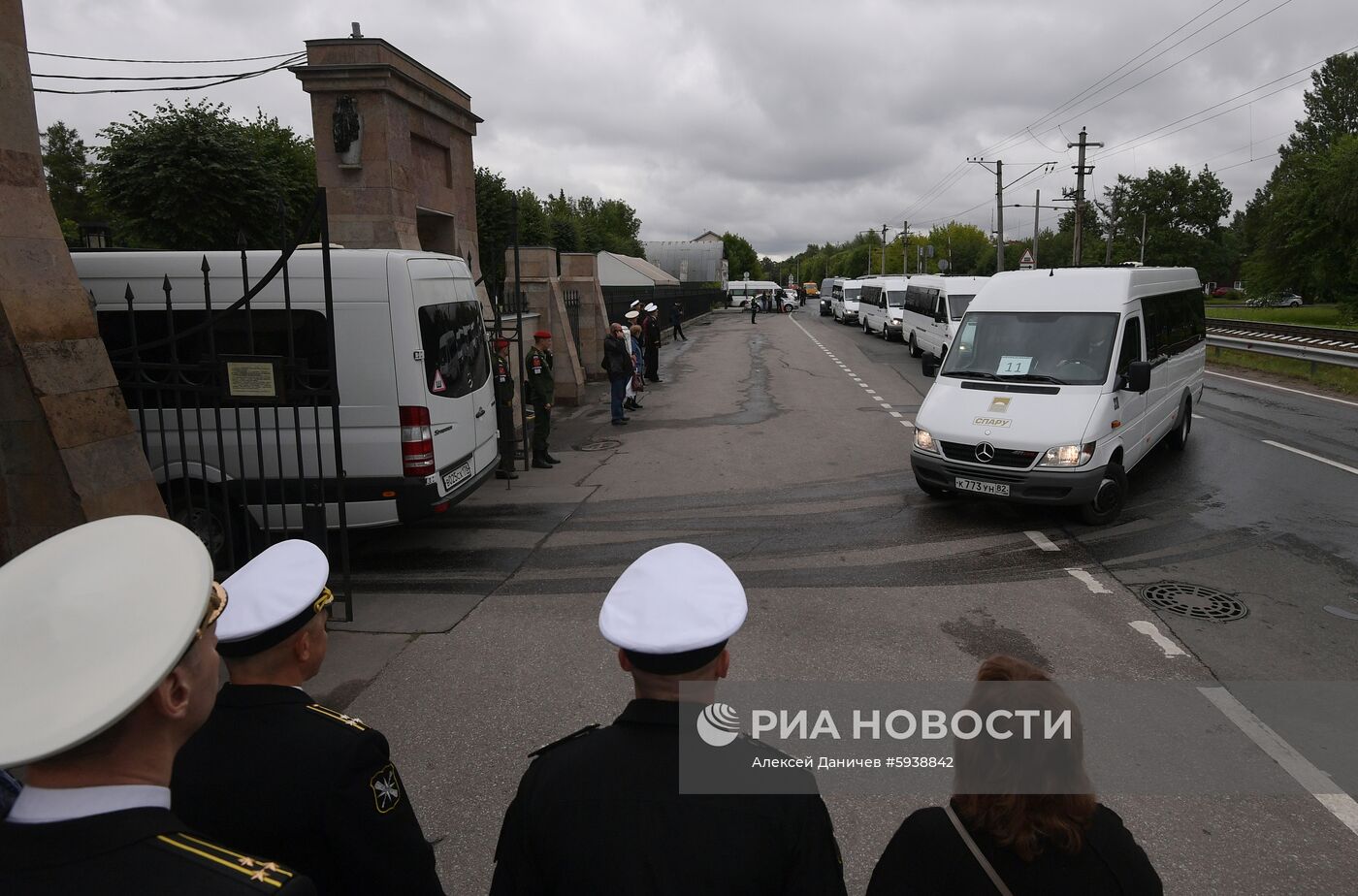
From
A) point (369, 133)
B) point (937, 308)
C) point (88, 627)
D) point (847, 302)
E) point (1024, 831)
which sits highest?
point (369, 133)

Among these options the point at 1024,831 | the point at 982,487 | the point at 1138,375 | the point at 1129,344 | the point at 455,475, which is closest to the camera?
the point at 1024,831

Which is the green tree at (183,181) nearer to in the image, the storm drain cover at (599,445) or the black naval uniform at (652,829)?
the storm drain cover at (599,445)

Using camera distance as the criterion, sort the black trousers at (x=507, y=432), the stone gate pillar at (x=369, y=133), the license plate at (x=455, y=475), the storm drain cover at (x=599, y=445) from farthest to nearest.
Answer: the storm drain cover at (x=599, y=445) < the stone gate pillar at (x=369, y=133) < the black trousers at (x=507, y=432) < the license plate at (x=455, y=475)

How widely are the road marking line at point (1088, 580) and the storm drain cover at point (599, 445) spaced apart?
25.0 feet

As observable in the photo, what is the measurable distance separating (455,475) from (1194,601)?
6013mm

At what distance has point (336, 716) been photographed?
2064mm

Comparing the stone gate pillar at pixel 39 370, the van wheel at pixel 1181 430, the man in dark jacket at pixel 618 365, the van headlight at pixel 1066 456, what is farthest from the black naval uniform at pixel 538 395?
the van wheel at pixel 1181 430

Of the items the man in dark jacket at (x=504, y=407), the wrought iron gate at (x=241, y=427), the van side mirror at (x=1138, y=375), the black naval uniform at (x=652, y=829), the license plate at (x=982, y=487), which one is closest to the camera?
the black naval uniform at (x=652, y=829)

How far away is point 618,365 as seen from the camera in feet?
50.1

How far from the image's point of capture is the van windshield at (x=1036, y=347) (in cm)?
897

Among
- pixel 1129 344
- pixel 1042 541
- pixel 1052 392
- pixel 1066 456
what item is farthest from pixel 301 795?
pixel 1129 344

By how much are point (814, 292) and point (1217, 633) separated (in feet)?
427

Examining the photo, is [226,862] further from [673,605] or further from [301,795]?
[673,605]

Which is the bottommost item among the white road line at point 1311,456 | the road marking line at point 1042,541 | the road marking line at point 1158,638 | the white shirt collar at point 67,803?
the road marking line at point 1158,638
